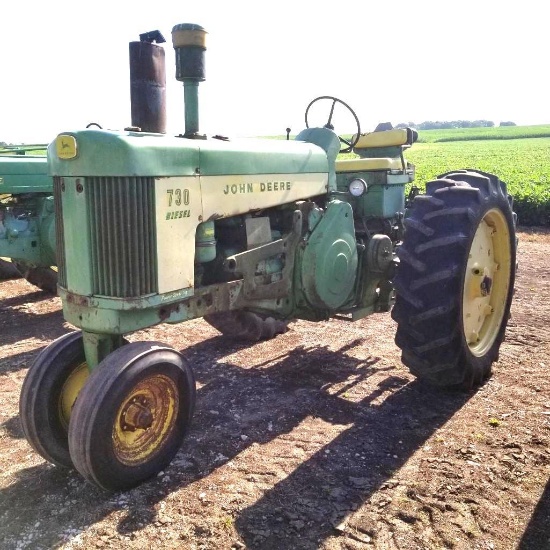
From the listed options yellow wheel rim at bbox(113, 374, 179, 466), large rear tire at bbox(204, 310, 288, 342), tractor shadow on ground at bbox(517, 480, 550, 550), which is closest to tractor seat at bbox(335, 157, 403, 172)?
large rear tire at bbox(204, 310, 288, 342)

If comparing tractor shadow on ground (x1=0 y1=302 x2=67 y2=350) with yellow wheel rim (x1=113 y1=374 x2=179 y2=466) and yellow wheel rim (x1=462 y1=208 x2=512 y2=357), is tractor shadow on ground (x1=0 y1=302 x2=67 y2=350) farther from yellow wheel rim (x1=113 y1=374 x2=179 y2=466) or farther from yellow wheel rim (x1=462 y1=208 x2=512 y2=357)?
yellow wheel rim (x1=462 y1=208 x2=512 y2=357)

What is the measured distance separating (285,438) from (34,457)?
1391 millimetres

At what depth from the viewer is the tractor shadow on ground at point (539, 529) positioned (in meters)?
2.62

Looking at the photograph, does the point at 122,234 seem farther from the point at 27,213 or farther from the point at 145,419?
the point at 27,213

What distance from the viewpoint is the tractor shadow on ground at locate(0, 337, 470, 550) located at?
2.79 meters

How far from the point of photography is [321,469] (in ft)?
10.6

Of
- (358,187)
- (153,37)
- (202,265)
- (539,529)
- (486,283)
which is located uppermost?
(153,37)

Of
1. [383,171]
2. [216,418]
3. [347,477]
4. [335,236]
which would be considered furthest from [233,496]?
[383,171]

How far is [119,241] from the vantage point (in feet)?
9.77

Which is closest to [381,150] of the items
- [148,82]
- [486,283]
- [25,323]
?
[486,283]

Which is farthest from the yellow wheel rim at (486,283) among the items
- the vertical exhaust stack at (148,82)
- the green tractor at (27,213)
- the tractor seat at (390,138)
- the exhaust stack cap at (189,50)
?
the green tractor at (27,213)

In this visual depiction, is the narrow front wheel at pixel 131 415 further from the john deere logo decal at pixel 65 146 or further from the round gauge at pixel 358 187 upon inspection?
the round gauge at pixel 358 187

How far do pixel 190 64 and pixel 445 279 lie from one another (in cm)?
199

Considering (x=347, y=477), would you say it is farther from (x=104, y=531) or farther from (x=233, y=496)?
(x=104, y=531)
